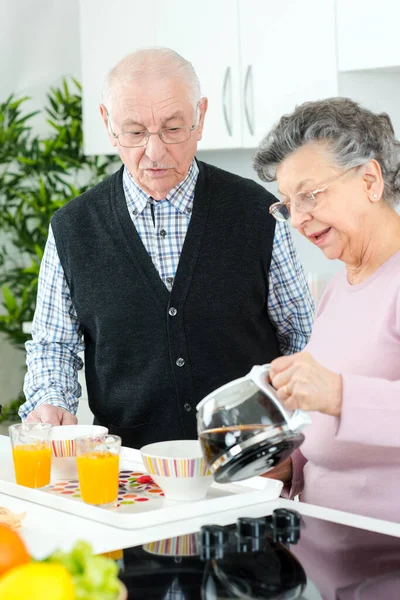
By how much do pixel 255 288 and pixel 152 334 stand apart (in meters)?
0.27

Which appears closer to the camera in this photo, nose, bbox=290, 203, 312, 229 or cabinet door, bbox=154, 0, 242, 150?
nose, bbox=290, 203, 312, 229

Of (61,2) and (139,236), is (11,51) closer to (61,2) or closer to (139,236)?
(61,2)

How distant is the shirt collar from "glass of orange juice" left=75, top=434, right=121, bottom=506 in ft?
2.80

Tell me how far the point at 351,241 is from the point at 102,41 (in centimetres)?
254

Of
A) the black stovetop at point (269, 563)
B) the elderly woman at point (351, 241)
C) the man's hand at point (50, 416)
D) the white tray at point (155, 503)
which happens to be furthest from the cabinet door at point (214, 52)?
the black stovetop at point (269, 563)

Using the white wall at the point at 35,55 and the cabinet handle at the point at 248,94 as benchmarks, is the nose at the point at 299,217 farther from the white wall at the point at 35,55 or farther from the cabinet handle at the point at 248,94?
the white wall at the point at 35,55

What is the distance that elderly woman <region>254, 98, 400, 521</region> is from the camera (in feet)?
5.01

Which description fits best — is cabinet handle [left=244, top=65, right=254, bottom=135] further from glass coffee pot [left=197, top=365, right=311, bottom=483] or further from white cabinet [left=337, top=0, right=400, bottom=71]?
glass coffee pot [left=197, top=365, right=311, bottom=483]

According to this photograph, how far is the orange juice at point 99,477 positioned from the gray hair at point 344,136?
599 millimetres

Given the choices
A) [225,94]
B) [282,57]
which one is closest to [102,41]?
[225,94]

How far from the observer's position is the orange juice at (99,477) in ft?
4.75

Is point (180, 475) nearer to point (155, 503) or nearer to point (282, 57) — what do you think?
point (155, 503)

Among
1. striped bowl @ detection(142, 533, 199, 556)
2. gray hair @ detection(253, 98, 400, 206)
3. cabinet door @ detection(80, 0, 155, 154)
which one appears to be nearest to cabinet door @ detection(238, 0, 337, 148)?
cabinet door @ detection(80, 0, 155, 154)

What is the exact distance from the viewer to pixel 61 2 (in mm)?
4336
